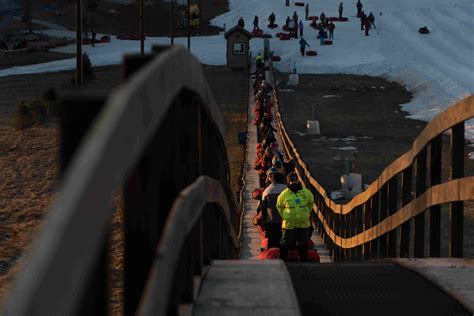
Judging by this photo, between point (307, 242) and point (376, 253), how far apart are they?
1152 millimetres

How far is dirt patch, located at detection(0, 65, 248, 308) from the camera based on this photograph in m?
15.7

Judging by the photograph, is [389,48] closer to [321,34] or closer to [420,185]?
[321,34]

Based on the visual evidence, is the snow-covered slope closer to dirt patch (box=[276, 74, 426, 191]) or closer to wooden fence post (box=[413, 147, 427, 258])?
dirt patch (box=[276, 74, 426, 191])

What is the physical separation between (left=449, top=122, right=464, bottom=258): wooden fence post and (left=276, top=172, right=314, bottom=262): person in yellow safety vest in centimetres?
338

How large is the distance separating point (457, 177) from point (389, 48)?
216ft

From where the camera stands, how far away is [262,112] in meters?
31.4

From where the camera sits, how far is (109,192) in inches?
66.6

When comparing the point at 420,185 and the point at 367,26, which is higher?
the point at 367,26

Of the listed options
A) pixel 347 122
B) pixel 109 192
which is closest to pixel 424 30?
pixel 347 122

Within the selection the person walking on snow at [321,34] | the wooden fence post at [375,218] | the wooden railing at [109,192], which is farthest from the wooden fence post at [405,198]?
the person walking on snow at [321,34]

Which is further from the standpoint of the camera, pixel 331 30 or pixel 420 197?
pixel 331 30

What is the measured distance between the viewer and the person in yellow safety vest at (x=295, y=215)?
10234 millimetres

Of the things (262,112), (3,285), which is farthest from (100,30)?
(3,285)

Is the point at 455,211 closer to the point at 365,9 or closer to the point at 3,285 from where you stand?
the point at 3,285
